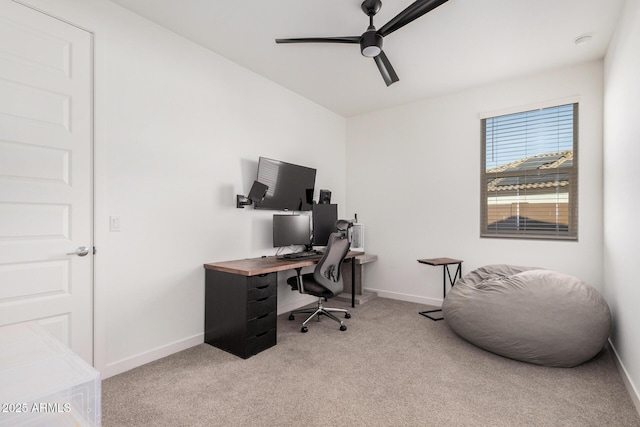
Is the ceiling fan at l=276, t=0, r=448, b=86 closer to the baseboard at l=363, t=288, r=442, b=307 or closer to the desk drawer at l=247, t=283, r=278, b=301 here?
the desk drawer at l=247, t=283, r=278, b=301

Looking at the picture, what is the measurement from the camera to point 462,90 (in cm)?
417

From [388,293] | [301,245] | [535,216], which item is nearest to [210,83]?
[301,245]

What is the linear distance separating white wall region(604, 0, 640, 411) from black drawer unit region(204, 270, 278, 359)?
8.83 ft

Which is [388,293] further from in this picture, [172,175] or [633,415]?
[172,175]

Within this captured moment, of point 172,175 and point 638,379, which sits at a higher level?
point 172,175

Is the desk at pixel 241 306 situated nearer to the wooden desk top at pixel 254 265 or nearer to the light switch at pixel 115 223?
the wooden desk top at pixel 254 265

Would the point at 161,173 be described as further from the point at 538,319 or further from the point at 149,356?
the point at 538,319

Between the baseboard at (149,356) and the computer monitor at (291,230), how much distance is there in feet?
4.30

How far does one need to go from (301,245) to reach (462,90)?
2.98 metres

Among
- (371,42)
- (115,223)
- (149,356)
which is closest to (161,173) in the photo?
(115,223)

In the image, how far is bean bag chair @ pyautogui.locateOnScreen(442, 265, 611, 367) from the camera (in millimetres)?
2459

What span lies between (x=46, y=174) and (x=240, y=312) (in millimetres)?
1760

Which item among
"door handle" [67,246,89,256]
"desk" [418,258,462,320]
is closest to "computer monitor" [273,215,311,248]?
"desk" [418,258,462,320]

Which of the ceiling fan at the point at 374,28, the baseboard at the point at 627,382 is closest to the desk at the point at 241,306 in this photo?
the ceiling fan at the point at 374,28
